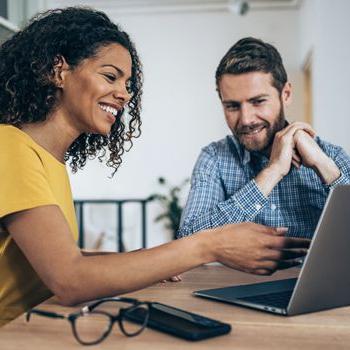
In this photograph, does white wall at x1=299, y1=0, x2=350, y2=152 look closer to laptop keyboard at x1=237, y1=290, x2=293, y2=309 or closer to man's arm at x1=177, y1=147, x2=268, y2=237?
man's arm at x1=177, y1=147, x2=268, y2=237

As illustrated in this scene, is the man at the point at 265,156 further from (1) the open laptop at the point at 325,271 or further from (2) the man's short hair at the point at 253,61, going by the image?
(1) the open laptop at the point at 325,271

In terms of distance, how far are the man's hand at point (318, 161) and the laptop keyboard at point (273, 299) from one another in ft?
2.57

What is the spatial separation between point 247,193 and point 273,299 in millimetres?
701

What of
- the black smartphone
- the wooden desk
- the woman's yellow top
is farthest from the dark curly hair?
the black smartphone

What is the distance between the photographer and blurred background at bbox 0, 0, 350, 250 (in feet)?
18.1

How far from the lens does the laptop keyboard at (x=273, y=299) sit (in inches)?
38.5

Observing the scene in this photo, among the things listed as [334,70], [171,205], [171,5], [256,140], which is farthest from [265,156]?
[171,5]

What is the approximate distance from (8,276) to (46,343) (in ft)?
1.49

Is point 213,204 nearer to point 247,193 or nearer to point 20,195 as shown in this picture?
point 247,193

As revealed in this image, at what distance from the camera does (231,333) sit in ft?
2.73

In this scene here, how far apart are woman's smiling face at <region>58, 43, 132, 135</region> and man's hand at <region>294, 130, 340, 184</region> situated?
28.1 inches

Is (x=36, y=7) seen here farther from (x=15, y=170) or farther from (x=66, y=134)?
(x=15, y=170)

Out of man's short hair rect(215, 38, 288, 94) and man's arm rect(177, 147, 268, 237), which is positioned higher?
man's short hair rect(215, 38, 288, 94)

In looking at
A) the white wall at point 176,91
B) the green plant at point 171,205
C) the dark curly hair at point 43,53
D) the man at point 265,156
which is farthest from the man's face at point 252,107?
the white wall at point 176,91
